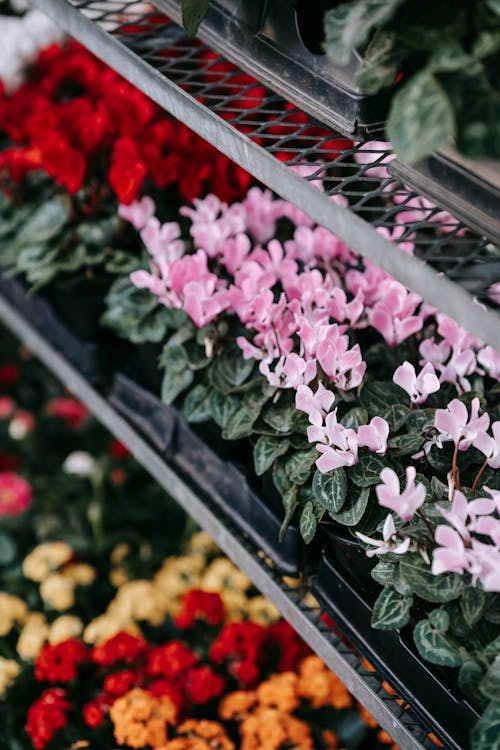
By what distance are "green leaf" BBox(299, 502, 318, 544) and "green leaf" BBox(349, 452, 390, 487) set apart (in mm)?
88

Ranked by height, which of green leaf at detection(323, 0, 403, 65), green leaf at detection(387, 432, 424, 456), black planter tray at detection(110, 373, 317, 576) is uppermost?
green leaf at detection(323, 0, 403, 65)

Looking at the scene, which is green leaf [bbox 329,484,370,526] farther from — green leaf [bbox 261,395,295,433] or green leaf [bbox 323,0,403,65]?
green leaf [bbox 323,0,403,65]

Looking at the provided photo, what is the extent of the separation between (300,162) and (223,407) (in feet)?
1.41

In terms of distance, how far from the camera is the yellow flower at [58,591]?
5.41ft

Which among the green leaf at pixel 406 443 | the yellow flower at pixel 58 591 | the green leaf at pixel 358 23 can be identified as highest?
the green leaf at pixel 358 23

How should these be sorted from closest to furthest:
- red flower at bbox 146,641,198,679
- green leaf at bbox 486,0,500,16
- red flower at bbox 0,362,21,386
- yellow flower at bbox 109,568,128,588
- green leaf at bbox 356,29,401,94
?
green leaf at bbox 486,0,500,16 → green leaf at bbox 356,29,401,94 → red flower at bbox 146,641,198,679 → yellow flower at bbox 109,568,128,588 → red flower at bbox 0,362,21,386

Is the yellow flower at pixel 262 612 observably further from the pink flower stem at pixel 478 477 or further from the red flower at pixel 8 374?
the red flower at pixel 8 374

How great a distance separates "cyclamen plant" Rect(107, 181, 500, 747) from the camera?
889 mm

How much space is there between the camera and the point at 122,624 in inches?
61.5

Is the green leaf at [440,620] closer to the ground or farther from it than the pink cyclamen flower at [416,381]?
closer to the ground

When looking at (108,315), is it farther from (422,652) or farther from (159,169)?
(422,652)

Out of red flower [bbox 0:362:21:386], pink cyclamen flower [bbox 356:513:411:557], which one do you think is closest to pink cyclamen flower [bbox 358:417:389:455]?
pink cyclamen flower [bbox 356:513:411:557]

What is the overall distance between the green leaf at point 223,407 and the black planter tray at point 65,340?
0.39 metres

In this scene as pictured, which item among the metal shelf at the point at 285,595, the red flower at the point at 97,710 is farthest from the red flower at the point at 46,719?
the metal shelf at the point at 285,595
